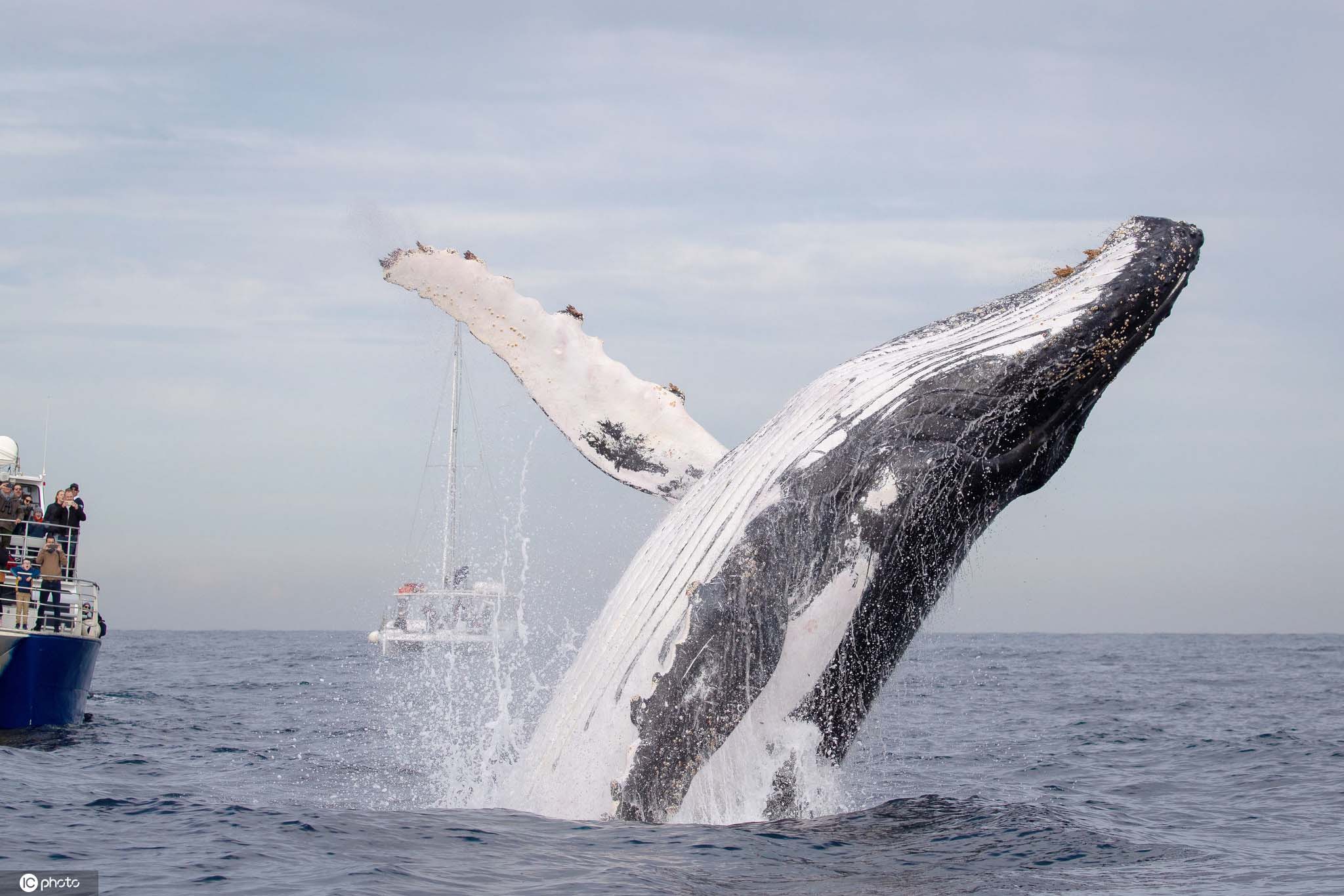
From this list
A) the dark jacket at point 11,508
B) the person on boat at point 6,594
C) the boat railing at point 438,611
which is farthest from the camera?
the boat railing at point 438,611

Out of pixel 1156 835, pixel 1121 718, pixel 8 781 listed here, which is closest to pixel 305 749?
pixel 8 781

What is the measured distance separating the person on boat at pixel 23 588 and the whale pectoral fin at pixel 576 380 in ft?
29.1

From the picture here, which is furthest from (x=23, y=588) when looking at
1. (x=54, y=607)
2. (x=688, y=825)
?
(x=688, y=825)

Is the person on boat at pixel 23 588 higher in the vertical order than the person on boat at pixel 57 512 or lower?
lower

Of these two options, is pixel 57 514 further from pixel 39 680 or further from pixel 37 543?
pixel 39 680

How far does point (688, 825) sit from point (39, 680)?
10.8 metres

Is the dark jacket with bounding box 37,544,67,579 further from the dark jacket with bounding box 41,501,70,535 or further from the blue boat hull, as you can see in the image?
the blue boat hull

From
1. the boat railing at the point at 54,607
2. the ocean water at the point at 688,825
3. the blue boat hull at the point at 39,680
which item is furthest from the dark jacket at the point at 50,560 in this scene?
the ocean water at the point at 688,825

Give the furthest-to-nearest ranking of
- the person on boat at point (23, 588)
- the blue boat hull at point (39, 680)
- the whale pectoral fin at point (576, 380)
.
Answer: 1. the person on boat at point (23, 588)
2. the blue boat hull at point (39, 680)
3. the whale pectoral fin at point (576, 380)

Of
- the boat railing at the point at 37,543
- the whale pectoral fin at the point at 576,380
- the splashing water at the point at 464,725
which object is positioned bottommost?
the splashing water at the point at 464,725

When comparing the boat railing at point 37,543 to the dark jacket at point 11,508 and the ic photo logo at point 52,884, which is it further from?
the ic photo logo at point 52,884

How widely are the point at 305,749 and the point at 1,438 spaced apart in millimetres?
7693

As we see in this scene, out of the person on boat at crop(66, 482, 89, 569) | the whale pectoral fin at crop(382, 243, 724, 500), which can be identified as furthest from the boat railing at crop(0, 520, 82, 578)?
the whale pectoral fin at crop(382, 243, 724, 500)

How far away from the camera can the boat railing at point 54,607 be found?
543 inches
